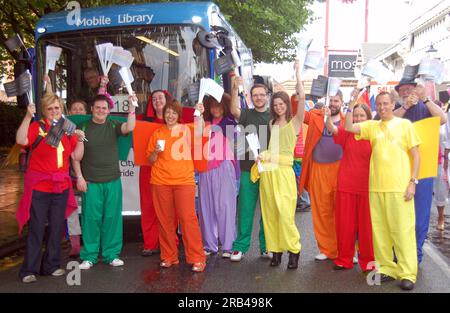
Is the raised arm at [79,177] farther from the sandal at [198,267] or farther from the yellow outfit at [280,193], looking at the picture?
the yellow outfit at [280,193]

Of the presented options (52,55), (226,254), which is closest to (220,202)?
(226,254)

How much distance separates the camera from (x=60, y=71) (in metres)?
7.02

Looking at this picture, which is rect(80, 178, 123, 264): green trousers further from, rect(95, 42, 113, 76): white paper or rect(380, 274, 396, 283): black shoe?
rect(380, 274, 396, 283): black shoe

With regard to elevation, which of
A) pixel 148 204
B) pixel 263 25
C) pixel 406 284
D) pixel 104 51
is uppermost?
pixel 263 25

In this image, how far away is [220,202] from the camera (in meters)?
5.76

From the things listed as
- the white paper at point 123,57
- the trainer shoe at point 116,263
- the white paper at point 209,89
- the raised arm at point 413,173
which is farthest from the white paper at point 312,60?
the trainer shoe at point 116,263

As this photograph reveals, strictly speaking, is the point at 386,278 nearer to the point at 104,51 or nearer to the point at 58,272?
the point at 58,272

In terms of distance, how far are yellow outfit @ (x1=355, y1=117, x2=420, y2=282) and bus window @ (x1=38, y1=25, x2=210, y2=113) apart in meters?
2.44

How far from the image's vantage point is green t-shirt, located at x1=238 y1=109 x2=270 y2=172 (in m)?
5.54

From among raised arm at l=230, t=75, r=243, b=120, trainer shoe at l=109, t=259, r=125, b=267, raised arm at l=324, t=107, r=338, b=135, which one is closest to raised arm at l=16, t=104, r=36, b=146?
trainer shoe at l=109, t=259, r=125, b=267

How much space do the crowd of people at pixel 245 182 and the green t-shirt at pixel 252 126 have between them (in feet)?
0.04

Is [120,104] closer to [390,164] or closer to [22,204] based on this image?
[22,204]

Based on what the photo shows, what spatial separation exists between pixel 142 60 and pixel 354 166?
2996mm

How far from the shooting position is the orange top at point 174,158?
532cm
